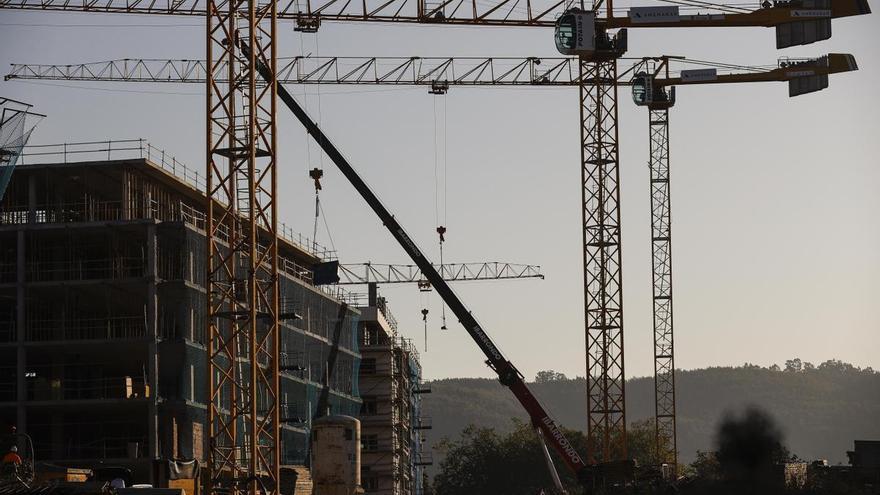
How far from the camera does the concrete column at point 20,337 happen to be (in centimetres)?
8631

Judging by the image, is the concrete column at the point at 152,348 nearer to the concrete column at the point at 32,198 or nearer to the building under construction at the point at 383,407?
the concrete column at the point at 32,198

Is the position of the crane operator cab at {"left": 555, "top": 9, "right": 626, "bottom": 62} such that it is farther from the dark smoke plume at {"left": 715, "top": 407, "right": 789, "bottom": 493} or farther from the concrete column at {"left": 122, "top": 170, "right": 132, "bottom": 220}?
the concrete column at {"left": 122, "top": 170, "right": 132, "bottom": 220}

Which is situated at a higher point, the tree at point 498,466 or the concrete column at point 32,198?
the concrete column at point 32,198

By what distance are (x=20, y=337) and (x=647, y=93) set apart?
43.0 m

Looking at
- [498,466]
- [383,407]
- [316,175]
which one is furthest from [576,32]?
[498,466]

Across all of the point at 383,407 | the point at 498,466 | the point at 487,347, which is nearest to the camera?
the point at 487,347

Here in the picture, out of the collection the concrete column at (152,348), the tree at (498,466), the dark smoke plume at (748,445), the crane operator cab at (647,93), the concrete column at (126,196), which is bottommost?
the tree at (498,466)

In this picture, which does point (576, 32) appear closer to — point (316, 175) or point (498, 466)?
point (316, 175)

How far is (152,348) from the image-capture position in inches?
3376

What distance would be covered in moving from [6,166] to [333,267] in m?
57.2

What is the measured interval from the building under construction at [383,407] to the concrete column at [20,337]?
142 ft

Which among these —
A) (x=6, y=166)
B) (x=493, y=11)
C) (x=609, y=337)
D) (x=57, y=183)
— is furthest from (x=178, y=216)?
(x=6, y=166)

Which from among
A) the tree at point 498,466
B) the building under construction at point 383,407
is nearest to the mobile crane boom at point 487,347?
the building under construction at point 383,407

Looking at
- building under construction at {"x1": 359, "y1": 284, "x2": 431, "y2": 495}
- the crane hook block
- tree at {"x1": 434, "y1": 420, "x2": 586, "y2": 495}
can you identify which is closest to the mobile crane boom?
the crane hook block
